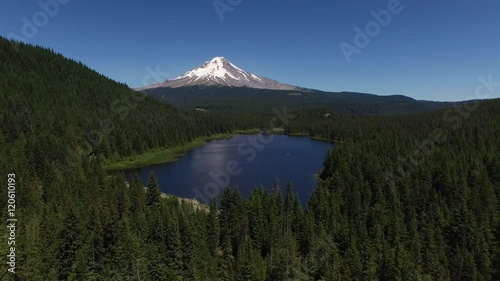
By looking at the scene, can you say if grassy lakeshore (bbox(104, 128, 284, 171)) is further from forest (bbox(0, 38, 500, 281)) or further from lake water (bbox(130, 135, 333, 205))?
forest (bbox(0, 38, 500, 281))

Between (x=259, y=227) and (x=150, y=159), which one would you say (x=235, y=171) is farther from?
(x=259, y=227)

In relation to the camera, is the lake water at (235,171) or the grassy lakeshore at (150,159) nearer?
the lake water at (235,171)

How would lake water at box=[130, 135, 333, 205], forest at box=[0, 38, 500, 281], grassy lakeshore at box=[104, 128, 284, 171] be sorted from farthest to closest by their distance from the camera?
1. grassy lakeshore at box=[104, 128, 284, 171]
2. lake water at box=[130, 135, 333, 205]
3. forest at box=[0, 38, 500, 281]

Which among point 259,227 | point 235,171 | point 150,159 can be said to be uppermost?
point 150,159

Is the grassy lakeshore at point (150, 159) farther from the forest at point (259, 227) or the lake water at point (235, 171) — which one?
the forest at point (259, 227)

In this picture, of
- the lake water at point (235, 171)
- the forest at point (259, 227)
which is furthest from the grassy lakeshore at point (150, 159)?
the forest at point (259, 227)

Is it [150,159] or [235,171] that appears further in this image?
[150,159]

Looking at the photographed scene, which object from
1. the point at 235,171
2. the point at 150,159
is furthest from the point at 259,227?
the point at 150,159

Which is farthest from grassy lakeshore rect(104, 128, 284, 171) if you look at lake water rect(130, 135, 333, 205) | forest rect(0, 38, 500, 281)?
forest rect(0, 38, 500, 281)

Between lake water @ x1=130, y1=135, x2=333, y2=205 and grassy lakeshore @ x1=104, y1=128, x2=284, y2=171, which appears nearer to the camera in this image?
lake water @ x1=130, y1=135, x2=333, y2=205
